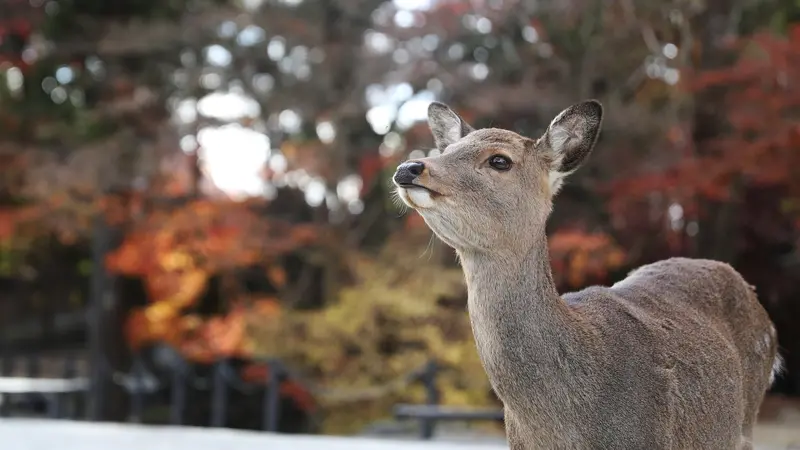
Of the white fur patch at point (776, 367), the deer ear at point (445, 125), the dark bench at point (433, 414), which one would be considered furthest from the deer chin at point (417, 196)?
the dark bench at point (433, 414)

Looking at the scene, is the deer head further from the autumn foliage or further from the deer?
the autumn foliage

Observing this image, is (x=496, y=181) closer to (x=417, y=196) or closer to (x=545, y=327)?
(x=417, y=196)

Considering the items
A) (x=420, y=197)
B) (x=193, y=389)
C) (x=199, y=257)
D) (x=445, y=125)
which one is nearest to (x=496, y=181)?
(x=420, y=197)

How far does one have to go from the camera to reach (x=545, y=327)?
2.35 m

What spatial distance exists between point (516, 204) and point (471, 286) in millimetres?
267

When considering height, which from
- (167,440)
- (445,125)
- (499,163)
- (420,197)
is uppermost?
(445,125)

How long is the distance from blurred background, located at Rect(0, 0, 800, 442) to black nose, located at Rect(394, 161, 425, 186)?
18.1 ft

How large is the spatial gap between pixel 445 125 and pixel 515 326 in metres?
0.80

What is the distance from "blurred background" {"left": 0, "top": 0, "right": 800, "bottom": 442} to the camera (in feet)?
26.6

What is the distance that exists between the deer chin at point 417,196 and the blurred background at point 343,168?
215 inches

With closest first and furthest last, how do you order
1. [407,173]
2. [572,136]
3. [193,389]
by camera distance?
[407,173] < [572,136] < [193,389]

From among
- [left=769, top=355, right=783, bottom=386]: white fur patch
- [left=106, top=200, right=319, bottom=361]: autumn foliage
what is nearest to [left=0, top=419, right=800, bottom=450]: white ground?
[left=106, top=200, right=319, bottom=361]: autumn foliage

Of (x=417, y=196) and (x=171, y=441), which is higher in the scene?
(x=417, y=196)

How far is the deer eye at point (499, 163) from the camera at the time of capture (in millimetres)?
2352
